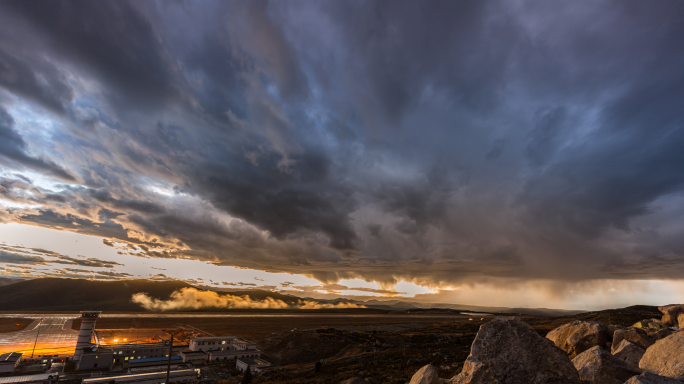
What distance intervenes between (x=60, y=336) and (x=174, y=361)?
108072 millimetres

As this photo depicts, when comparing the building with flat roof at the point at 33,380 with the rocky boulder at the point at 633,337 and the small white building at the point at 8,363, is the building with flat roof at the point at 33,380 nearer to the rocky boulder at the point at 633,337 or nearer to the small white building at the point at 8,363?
the small white building at the point at 8,363

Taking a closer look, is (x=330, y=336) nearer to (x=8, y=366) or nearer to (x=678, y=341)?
(x=8, y=366)

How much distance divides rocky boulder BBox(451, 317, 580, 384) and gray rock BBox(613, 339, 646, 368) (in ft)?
25.3

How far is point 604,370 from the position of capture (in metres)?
12.7

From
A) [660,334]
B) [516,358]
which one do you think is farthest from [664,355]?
[660,334]

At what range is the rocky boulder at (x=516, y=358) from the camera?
1185 centimetres

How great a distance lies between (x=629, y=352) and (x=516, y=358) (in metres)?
9.79

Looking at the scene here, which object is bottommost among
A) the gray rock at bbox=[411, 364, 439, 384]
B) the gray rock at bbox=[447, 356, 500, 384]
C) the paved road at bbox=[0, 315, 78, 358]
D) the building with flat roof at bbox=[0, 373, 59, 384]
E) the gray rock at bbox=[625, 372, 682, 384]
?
the paved road at bbox=[0, 315, 78, 358]

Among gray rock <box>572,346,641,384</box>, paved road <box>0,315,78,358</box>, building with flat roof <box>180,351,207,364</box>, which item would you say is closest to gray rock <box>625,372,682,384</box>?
gray rock <box>572,346,641,384</box>

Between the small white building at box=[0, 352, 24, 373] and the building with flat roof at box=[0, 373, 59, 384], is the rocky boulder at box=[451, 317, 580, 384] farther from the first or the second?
the small white building at box=[0, 352, 24, 373]

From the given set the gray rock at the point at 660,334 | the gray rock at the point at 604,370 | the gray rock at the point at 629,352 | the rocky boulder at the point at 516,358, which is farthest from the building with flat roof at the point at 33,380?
the gray rock at the point at 660,334

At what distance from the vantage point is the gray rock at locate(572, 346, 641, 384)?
40.5ft

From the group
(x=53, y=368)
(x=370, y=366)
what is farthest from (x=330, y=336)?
(x=53, y=368)

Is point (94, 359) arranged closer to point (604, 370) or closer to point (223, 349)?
point (223, 349)
